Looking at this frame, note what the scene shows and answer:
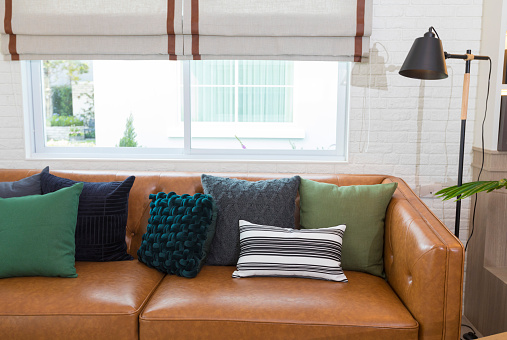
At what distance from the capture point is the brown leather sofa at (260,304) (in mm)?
1743

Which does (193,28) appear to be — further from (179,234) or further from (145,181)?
(179,234)

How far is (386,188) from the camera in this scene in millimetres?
2268

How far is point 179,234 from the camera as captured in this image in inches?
83.4

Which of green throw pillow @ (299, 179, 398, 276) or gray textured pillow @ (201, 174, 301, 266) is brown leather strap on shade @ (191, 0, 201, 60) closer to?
gray textured pillow @ (201, 174, 301, 266)

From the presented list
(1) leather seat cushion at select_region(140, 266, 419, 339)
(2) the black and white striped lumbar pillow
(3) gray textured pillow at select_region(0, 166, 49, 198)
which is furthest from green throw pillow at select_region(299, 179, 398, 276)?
(3) gray textured pillow at select_region(0, 166, 49, 198)

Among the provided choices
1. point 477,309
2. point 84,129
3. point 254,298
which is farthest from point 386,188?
point 84,129

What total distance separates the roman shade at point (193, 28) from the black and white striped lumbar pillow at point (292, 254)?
111cm

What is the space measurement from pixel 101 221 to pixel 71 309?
1.72ft

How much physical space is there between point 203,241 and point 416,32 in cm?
170

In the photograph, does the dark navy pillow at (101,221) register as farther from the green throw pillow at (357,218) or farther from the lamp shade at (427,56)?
the lamp shade at (427,56)

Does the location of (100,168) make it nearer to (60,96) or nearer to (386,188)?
(60,96)

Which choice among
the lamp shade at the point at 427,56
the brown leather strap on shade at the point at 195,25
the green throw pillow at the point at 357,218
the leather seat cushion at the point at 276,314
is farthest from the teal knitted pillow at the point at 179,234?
the lamp shade at the point at 427,56

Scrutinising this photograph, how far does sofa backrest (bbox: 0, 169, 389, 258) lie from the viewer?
2467mm

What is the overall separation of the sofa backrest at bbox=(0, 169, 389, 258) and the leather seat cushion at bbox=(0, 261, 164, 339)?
0.49 metres
